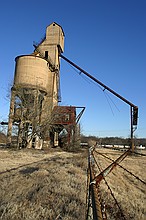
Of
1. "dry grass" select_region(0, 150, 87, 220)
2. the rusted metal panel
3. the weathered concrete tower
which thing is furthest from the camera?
the rusted metal panel

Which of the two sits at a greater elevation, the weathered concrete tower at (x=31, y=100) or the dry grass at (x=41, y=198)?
the weathered concrete tower at (x=31, y=100)

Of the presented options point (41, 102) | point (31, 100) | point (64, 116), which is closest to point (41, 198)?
point (31, 100)

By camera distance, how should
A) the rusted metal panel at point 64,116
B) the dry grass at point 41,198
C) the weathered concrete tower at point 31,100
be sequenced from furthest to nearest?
Result: the rusted metal panel at point 64,116
the weathered concrete tower at point 31,100
the dry grass at point 41,198

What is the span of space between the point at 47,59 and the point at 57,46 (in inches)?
101

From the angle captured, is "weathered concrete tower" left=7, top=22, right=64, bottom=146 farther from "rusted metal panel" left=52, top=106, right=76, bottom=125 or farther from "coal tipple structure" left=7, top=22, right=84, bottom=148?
"rusted metal panel" left=52, top=106, right=76, bottom=125

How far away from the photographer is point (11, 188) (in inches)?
276

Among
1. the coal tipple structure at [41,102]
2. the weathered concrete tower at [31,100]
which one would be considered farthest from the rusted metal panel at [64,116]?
the weathered concrete tower at [31,100]

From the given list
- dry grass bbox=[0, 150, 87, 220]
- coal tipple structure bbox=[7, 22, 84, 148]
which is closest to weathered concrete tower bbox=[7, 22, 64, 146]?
coal tipple structure bbox=[7, 22, 84, 148]

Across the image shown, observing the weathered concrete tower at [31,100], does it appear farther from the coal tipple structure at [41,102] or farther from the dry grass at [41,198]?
the dry grass at [41,198]

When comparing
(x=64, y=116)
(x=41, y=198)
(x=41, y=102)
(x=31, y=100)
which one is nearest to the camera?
(x=41, y=198)

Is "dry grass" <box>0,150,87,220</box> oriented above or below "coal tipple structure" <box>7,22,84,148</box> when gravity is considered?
below

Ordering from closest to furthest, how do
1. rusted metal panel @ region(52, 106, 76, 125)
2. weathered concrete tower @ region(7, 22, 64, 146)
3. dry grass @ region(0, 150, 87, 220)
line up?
dry grass @ region(0, 150, 87, 220) < weathered concrete tower @ region(7, 22, 64, 146) < rusted metal panel @ region(52, 106, 76, 125)

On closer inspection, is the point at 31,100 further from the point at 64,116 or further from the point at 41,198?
the point at 41,198

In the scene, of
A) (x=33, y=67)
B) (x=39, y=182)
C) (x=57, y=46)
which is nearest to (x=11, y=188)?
(x=39, y=182)
